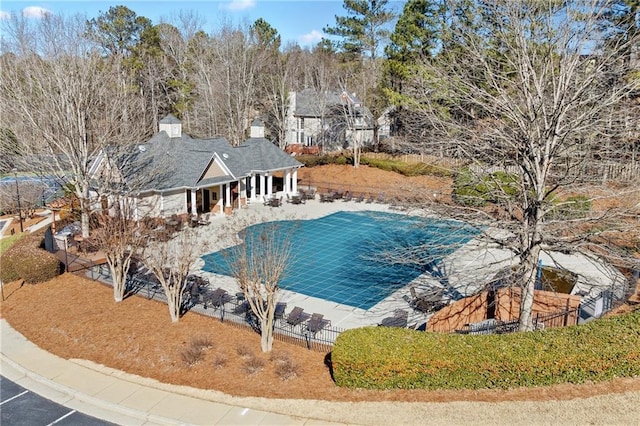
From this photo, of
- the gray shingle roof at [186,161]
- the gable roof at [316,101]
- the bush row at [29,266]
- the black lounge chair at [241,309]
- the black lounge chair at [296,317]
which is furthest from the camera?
the gable roof at [316,101]

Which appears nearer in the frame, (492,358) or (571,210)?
(492,358)

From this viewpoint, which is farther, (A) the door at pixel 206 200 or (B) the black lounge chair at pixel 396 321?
(A) the door at pixel 206 200

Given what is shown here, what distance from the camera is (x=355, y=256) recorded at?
83.5 ft

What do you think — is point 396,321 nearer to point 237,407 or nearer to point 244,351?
point 244,351

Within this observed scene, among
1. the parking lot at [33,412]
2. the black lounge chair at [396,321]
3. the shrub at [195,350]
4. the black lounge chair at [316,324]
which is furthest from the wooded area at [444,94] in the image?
the parking lot at [33,412]

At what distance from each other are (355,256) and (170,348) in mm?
12190

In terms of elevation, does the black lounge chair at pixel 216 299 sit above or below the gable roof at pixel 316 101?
below

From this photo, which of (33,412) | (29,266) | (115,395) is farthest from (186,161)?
(33,412)

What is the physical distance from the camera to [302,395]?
1265 cm

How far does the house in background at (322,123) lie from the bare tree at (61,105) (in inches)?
1089

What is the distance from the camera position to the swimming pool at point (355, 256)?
1961 cm

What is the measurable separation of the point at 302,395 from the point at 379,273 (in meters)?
11.1

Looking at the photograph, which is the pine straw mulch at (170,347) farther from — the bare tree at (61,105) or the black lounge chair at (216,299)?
the bare tree at (61,105)

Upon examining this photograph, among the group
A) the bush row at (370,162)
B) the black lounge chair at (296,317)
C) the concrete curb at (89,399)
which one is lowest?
the concrete curb at (89,399)
